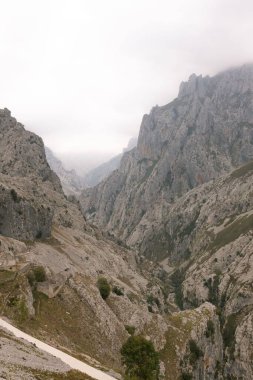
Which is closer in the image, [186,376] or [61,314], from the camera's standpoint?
[61,314]

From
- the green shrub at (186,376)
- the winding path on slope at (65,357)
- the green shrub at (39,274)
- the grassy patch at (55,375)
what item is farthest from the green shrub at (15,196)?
the grassy patch at (55,375)

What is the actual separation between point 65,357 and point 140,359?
1495cm

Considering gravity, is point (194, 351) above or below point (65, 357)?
below

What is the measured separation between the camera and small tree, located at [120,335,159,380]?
64.8 m

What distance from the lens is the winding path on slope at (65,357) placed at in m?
53.4

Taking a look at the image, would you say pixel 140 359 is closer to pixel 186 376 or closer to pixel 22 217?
pixel 186 376

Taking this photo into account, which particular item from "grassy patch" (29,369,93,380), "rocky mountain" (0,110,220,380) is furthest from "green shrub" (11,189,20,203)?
"grassy patch" (29,369,93,380)

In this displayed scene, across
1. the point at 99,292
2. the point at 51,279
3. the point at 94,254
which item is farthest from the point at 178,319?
the point at 94,254

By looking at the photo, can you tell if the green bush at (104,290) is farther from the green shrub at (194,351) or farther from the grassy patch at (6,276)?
the grassy patch at (6,276)

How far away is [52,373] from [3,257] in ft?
172

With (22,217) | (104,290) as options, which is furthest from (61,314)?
(22,217)

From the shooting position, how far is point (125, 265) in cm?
19388

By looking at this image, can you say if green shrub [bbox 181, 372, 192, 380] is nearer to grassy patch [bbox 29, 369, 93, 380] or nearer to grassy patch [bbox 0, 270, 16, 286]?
grassy patch [bbox 0, 270, 16, 286]

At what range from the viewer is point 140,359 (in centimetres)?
6600
